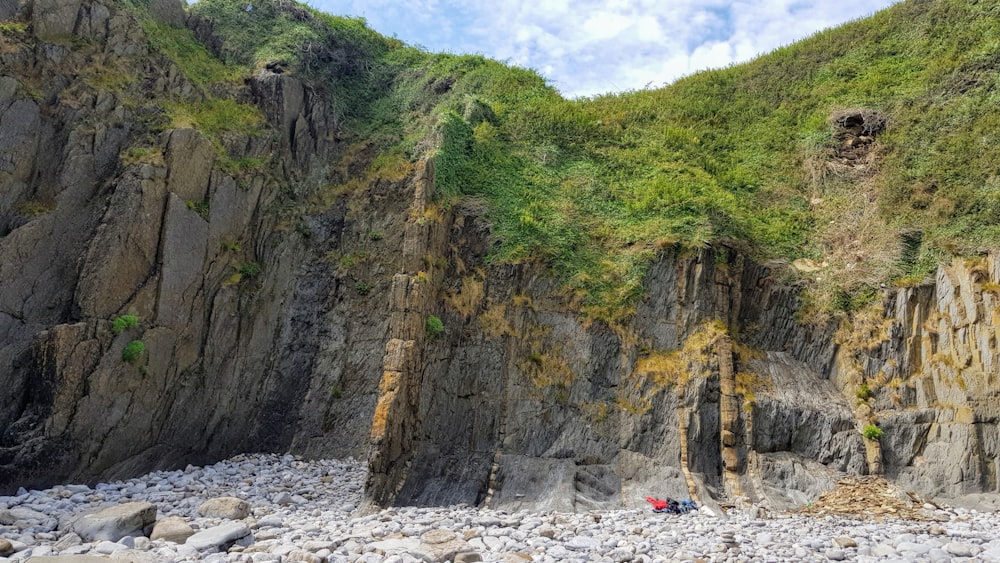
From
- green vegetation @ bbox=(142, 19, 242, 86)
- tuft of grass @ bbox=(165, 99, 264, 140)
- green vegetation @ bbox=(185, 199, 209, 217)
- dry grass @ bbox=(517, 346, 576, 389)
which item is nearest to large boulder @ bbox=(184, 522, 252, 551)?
dry grass @ bbox=(517, 346, 576, 389)

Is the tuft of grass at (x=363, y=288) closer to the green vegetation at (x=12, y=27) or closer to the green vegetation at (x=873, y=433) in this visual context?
the green vegetation at (x=12, y=27)

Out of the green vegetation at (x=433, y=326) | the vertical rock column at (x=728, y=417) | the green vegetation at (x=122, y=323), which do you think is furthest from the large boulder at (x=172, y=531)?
the vertical rock column at (x=728, y=417)

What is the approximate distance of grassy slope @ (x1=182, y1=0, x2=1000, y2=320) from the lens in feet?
62.4

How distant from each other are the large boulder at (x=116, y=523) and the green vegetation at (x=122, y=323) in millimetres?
4903

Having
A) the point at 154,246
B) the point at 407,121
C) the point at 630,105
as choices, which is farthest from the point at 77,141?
the point at 630,105

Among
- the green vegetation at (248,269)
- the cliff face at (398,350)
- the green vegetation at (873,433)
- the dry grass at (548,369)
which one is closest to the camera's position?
the cliff face at (398,350)

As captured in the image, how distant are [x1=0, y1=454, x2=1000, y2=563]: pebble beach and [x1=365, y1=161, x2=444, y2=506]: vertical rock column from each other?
1060 mm

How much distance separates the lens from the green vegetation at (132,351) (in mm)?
15078

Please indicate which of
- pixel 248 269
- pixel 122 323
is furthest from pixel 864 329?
pixel 122 323

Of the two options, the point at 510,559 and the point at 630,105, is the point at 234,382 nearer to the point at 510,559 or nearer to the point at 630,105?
the point at 510,559

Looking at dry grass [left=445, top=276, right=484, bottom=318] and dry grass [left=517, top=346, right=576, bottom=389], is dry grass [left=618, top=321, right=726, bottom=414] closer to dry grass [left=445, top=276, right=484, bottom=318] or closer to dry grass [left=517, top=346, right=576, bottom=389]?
dry grass [left=517, top=346, right=576, bottom=389]

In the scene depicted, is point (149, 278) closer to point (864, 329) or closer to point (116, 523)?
point (116, 523)

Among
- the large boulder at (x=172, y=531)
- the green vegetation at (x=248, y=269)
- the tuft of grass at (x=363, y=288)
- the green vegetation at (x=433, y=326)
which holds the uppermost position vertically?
the green vegetation at (x=248, y=269)

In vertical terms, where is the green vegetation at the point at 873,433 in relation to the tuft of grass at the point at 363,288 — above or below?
below
